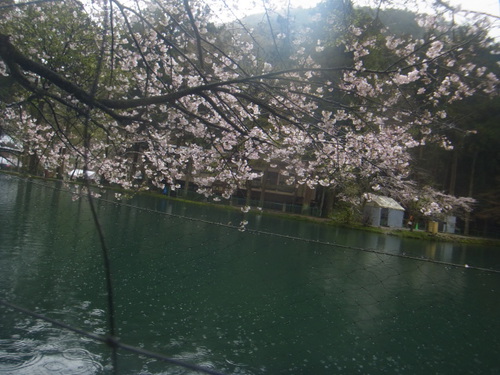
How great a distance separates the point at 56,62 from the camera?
22.6 feet

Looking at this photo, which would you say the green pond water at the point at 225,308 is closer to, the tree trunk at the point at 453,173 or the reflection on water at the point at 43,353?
the reflection on water at the point at 43,353

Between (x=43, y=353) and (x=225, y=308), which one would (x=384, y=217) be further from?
(x=43, y=353)

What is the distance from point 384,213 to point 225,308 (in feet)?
73.5

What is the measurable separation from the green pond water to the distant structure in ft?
42.5

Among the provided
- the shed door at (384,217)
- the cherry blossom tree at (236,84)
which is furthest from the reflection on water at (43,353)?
the shed door at (384,217)

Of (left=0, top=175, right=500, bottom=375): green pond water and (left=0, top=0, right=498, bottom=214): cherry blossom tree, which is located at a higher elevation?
(left=0, top=0, right=498, bottom=214): cherry blossom tree

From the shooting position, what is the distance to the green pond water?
432 centimetres

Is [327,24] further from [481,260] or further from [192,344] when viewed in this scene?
[481,260]

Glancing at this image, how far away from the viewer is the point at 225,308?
19.5 ft

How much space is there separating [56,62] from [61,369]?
5202 millimetres

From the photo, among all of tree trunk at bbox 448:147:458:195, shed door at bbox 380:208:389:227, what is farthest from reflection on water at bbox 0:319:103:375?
tree trunk at bbox 448:147:458:195

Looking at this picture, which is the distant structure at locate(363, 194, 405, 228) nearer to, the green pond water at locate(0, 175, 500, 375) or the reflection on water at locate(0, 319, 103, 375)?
the green pond water at locate(0, 175, 500, 375)

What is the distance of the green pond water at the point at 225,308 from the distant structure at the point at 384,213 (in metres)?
13.0

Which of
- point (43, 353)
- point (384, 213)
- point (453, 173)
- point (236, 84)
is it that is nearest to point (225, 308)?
point (43, 353)
